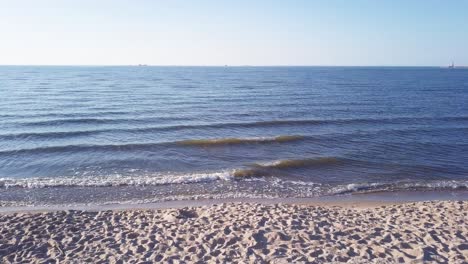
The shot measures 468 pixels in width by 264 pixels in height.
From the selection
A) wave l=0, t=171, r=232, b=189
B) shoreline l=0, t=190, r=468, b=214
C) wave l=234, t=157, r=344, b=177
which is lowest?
shoreline l=0, t=190, r=468, b=214

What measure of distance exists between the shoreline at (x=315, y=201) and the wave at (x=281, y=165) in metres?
2.92

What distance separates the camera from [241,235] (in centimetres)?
909

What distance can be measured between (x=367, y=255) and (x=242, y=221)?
346 cm

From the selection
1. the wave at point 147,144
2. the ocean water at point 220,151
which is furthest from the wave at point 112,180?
the wave at point 147,144

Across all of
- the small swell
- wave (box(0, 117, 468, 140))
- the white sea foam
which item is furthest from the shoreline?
wave (box(0, 117, 468, 140))

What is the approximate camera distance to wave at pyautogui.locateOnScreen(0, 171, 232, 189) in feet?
47.4

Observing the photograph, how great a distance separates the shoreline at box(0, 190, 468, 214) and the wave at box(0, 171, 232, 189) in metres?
A: 1.98

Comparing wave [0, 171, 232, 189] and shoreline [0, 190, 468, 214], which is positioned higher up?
wave [0, 171, 232, 189]

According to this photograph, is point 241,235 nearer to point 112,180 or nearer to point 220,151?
point 112,180

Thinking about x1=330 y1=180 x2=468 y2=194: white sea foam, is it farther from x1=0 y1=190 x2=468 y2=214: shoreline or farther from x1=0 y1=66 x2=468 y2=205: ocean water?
x1=0 y1=190 x2=468 y2=214: shoreline

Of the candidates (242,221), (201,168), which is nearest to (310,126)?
(201,168)

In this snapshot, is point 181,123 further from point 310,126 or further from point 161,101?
point 161,101

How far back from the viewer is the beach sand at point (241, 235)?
8.12 m

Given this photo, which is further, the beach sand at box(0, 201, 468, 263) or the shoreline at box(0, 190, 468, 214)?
the shoreline at box(0, 190, 468, 214)
